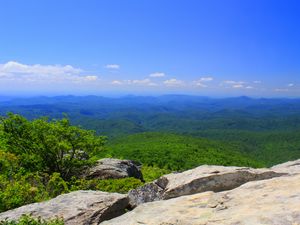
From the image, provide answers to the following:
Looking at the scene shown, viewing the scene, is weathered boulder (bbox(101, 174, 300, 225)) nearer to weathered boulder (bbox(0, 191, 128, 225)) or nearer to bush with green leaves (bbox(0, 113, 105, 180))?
weathered boulder (bbox(0, 191, 128, 225))

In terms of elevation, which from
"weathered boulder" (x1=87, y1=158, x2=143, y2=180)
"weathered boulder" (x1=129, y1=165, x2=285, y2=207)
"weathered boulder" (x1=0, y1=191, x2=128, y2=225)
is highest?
"weathered boulder" (x1=129, y1=165, x2=285, y2=207)

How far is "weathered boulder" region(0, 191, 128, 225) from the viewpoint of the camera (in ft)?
45.4

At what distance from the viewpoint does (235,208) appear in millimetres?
10312

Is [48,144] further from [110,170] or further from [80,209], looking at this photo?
[80,209]

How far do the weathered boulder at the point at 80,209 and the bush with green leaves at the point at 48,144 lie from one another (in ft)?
45.2

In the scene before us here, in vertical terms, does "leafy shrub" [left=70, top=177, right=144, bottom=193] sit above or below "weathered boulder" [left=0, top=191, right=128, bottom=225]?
below

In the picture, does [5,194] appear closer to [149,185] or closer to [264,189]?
[149,185]

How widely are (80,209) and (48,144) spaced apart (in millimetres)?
16604

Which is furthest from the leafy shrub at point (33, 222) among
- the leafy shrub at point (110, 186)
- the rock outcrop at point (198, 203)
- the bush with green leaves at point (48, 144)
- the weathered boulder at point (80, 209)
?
the bush with green leaves at point (48, 144)

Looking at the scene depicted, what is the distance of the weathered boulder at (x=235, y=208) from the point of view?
902 cm

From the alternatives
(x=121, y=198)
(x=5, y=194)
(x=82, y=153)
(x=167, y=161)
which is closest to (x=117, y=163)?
(x=82, y=153)

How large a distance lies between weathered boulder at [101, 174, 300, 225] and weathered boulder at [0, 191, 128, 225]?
6.84 ft

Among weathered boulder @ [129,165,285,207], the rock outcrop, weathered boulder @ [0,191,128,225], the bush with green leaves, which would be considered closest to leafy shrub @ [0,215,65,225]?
weathered boulder @ [0,191,128,225]

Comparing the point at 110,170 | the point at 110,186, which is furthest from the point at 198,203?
the point at 110,170
